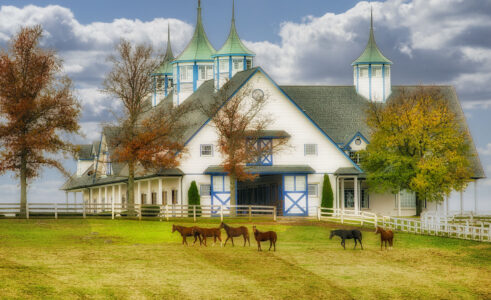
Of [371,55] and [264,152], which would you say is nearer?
[264,152]

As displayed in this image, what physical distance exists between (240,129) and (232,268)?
22567mm

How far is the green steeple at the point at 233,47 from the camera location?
201 ft

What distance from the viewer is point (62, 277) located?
2545 cm

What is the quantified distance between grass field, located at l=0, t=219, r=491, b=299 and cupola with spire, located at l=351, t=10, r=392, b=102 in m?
27.4

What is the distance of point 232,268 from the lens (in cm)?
2831

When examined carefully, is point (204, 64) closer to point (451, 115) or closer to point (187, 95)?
point (187, 95)

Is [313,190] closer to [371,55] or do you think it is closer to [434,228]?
[434,228]

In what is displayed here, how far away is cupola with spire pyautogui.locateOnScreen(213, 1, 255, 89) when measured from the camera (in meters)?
61.1

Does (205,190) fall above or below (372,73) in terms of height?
below

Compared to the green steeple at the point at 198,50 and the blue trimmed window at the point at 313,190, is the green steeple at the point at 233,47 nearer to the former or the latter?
the green steeple at the point at 198,50

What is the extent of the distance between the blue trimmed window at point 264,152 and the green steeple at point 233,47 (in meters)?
10.6

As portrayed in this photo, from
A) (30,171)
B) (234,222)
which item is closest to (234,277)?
(234,222)

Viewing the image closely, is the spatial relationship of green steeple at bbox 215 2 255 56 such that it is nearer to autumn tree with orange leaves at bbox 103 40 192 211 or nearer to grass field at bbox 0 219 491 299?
autumn tree with orange leaves at bbox 103 40 192 211

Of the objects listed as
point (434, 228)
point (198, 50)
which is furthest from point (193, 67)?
point (434, 228)
